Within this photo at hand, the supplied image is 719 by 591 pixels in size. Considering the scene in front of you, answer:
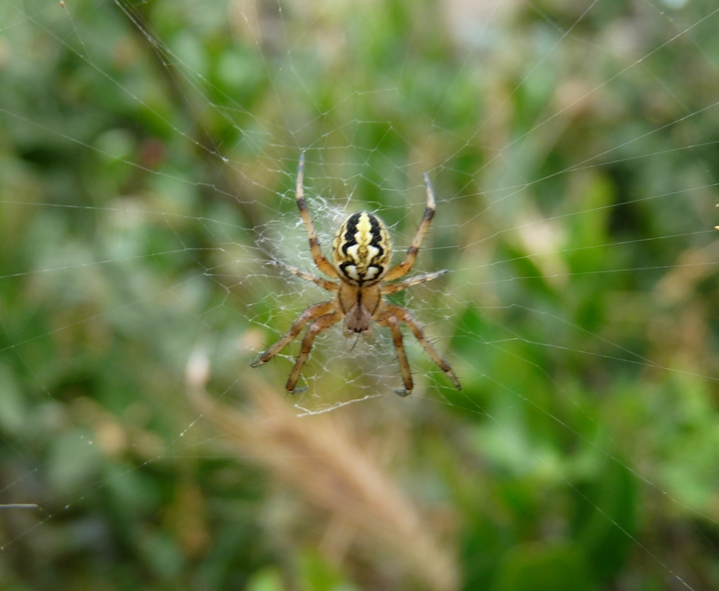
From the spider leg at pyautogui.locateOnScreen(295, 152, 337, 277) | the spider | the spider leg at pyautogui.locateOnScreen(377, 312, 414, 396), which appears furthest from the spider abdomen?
the spider leg at pyautogui.locateOnScreen(377, 312, 414, 396)

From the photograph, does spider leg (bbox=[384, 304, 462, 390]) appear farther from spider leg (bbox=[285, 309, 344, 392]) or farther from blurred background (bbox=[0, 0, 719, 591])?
spider leg (bbox=[285, 309, 344, 392])

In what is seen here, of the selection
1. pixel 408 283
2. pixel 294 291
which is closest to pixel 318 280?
pixel 294 291

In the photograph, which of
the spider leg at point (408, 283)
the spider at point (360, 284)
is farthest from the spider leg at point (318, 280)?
the spider leg at point (408, 283)

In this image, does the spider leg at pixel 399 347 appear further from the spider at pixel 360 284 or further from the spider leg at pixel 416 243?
the spider leg at pixel 416 243

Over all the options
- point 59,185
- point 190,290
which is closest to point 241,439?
point 190,290

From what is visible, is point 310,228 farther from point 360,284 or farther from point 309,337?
point 309,337

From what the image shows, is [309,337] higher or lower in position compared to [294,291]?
lower
